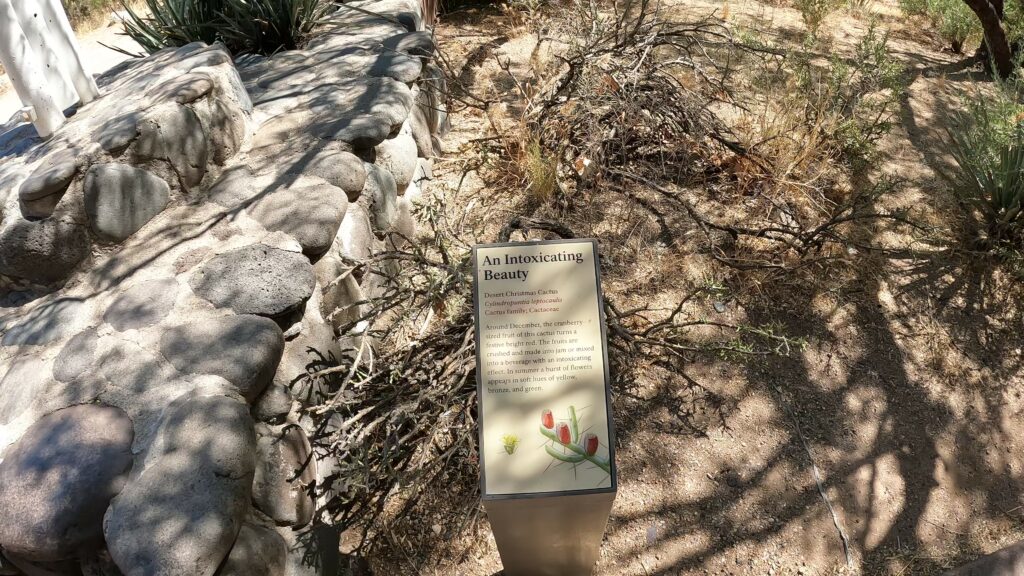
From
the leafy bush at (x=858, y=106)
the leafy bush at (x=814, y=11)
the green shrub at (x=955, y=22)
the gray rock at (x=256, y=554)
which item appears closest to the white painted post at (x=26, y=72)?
the gray rock at (x=256, y=554)

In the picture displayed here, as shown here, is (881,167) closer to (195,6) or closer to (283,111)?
(283,111)

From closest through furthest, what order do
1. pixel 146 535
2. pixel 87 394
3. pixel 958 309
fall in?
pixel 146 535
pixel 87 394
pixel 958 309

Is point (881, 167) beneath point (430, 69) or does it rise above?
beneath

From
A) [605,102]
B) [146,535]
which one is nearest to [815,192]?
[605,102]

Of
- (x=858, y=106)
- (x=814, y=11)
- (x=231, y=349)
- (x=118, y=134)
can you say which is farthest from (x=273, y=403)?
(x=814, y=11)

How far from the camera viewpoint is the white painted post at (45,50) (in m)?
2.54

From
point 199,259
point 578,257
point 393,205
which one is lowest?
point 393,205

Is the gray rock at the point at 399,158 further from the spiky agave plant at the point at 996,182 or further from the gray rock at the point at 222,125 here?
the spiky agave plant at the point at 996,182

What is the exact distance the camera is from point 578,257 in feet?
5.64

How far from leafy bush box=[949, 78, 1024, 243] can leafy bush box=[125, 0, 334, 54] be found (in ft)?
11.2

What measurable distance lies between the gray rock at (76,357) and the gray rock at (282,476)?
22.1 inches

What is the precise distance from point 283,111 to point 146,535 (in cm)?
207

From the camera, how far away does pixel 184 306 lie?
221cm

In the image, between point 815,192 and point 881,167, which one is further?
point 881,167
